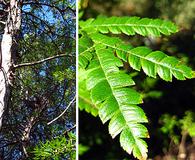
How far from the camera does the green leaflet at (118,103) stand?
→ 3.49 ft

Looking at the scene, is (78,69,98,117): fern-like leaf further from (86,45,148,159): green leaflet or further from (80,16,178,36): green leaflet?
(86,45,148,159): green leaflet

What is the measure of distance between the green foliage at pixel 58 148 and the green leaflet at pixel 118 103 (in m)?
0.11

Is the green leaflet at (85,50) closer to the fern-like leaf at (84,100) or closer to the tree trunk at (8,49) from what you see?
the tree trunk at (8,49)

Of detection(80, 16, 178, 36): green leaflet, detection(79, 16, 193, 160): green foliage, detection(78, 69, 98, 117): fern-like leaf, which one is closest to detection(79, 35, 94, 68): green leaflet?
detection(79, 16, 193, 160): green foliage

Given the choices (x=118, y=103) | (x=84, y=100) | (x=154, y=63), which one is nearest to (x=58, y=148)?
(x=118, y=103)

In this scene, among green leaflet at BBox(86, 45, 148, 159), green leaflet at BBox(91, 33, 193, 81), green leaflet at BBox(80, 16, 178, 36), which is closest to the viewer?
green leaflet at BBox(86, 45, 148, 159)

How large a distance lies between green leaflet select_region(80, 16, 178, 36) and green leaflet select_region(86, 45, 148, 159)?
225mm

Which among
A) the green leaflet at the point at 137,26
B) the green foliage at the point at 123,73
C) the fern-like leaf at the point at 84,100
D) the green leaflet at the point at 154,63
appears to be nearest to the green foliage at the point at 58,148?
the green foliage at the point at 123,73

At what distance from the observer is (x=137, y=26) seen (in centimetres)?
140

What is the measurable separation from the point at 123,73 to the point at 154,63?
0.32 feet

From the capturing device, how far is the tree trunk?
3.77 ft

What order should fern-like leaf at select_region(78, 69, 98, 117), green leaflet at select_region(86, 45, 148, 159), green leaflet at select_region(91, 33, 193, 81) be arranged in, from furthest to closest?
1. fern-like leaf at select_region(78, 69, 98, 117)
2. green leaflet at select_region(91, 33, 193, 81)
3. green leaflet at select_region(86, 45, 148, 159)

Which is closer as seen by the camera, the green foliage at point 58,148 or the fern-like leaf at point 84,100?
the green foliage at point 58,148

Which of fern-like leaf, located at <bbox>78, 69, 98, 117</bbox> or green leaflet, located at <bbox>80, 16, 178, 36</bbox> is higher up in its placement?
green leaflet, located at <bbox>80, 16, 178, 36</bbox>
